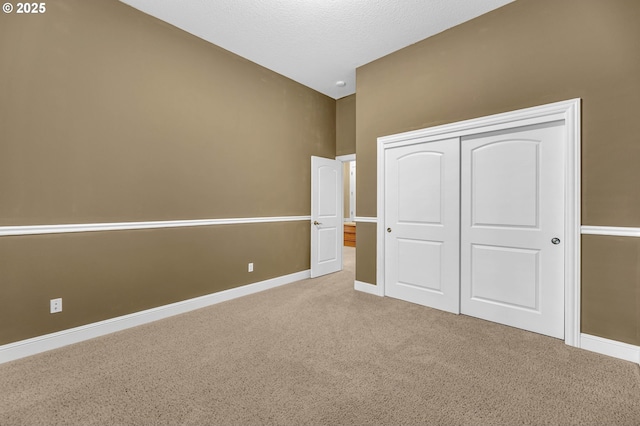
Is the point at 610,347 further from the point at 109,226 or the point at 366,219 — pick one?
the point at 109,226

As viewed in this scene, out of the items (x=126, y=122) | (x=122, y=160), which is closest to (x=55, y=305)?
(x=122, y=160)

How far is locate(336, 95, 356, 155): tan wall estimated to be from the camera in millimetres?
4789

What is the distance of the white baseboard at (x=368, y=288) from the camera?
3.67m

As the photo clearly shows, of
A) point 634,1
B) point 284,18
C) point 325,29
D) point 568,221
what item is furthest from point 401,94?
point 568,221

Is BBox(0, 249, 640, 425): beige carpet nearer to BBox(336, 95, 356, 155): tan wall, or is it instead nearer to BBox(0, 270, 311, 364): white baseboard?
BBox(0, 270, 311, 364): white baseboard

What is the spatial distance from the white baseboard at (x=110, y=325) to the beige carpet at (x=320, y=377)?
0.33ft

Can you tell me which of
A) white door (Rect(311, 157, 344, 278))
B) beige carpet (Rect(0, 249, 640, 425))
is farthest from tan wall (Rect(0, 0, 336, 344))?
white door (Rect(311, 157, 344, 278))

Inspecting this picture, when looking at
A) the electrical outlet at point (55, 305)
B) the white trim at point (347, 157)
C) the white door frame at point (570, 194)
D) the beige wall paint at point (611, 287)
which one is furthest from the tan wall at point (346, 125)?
the electrical outlet at point (55, 305)

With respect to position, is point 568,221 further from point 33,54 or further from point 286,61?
point 33,54

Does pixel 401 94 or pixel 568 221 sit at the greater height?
pixel 401 94

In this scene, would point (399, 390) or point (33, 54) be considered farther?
point (33, 54)

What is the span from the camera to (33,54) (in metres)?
2.21

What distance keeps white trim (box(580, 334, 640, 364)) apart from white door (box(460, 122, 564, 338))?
186 millimetres

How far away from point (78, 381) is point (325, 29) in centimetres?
371
